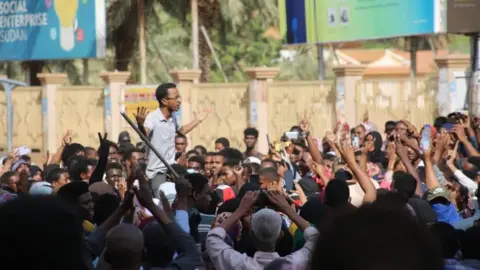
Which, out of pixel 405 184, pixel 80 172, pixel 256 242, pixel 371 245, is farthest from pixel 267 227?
pixel 80 172

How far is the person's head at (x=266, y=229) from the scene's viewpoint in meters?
5.83

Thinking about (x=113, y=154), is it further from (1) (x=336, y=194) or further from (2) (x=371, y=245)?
(2) (x=371, y=245)

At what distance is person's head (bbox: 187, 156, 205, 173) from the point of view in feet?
40.8

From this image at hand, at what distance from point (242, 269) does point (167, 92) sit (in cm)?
488

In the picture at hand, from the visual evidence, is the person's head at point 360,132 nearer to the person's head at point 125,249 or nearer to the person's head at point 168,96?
the person's head at point 168,96

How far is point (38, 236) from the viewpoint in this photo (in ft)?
7.77

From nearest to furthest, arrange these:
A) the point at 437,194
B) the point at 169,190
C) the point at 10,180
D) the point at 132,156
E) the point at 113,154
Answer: the point at 437,194, the point at 169,190, the point at 10,180, the point at 132,156, the point at 113,154

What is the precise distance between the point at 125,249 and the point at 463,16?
17169 millimetres

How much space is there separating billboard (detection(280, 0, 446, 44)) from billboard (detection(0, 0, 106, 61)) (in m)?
5.14

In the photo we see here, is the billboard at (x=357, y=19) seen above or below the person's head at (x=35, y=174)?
above

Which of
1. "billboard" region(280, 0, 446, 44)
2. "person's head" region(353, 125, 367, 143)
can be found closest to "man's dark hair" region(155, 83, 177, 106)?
"person's head" region(353, 125, 367, 143)

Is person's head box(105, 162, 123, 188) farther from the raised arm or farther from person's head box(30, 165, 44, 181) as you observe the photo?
the raised arm

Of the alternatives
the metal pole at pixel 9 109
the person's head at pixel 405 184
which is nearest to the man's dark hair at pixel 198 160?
the person's head at pixel 405 184

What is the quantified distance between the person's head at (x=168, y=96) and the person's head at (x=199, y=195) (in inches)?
98.5
